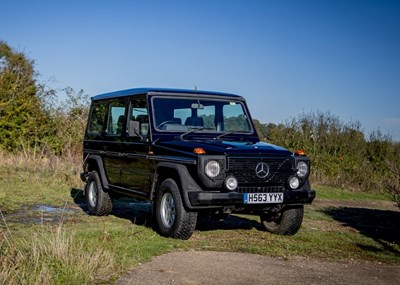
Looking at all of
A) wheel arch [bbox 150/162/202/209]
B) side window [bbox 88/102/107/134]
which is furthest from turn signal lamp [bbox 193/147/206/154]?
side window [bbox 88/102/107/134]

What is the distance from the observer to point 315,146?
19.2 m

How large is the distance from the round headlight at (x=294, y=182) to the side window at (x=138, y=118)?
7.79ft

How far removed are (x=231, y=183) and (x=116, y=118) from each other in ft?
10.9

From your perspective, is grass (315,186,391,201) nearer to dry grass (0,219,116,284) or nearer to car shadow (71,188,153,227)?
car shadow (71,188,153,227)

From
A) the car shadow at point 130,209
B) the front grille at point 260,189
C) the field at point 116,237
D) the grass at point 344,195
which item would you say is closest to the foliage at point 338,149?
the grass at point 344,195

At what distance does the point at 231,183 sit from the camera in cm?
680

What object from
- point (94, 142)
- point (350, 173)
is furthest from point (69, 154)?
point (350, 173)

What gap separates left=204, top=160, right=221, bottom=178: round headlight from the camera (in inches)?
264

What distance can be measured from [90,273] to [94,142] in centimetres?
555

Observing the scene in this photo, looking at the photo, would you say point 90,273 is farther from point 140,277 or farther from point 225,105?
point 225,105

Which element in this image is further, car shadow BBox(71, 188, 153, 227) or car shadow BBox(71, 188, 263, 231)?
car shadow BBox(71, 188, 153, 227)

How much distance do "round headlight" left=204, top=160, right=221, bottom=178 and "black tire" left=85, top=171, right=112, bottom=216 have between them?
3.45m

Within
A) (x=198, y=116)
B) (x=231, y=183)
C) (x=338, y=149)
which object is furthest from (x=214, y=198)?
(x=338, y=149)

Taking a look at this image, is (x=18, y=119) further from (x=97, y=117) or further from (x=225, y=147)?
(x=225, y=147)
